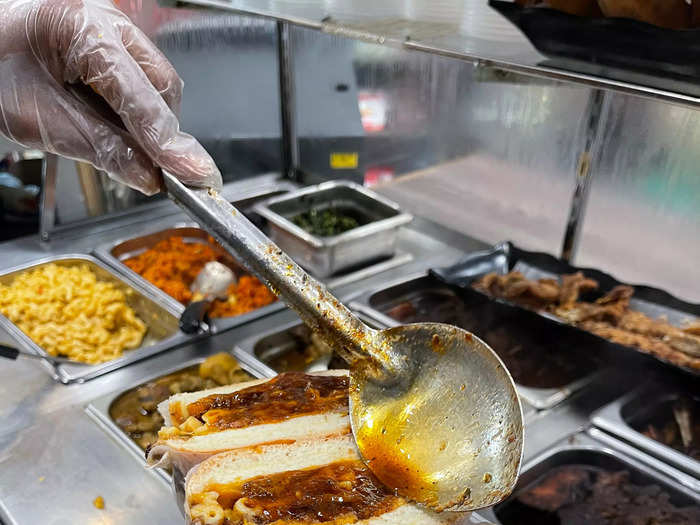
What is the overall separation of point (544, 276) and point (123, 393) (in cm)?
160

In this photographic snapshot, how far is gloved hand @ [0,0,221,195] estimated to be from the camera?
5.12ft

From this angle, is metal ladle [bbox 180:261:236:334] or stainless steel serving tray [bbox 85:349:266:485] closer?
stainless steel serving tray [bbox 85:349:266:485]

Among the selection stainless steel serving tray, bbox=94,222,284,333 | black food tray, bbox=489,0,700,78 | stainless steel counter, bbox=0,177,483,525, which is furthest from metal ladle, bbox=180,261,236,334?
black food tray, bbox=489,0,700,78

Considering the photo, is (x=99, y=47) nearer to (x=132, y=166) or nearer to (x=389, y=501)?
(x=132, y=166)

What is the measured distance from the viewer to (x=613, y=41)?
4.48ft

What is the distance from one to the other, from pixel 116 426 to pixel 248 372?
0.46 m

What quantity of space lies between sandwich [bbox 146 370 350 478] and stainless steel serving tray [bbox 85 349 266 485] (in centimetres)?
36

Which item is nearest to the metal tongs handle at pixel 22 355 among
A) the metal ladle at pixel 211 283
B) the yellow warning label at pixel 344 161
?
the metal ladle at pixel 211 283

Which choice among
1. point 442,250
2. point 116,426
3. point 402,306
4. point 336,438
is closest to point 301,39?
point 442,250

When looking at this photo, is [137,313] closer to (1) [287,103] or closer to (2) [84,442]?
(2) [84,442]

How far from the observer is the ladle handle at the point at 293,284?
1.40 metres

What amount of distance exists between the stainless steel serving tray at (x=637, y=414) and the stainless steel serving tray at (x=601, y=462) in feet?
0.09

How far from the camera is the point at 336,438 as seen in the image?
57.1 inches

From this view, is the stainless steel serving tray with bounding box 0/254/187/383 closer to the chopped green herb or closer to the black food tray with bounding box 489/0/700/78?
the chopped green herb
